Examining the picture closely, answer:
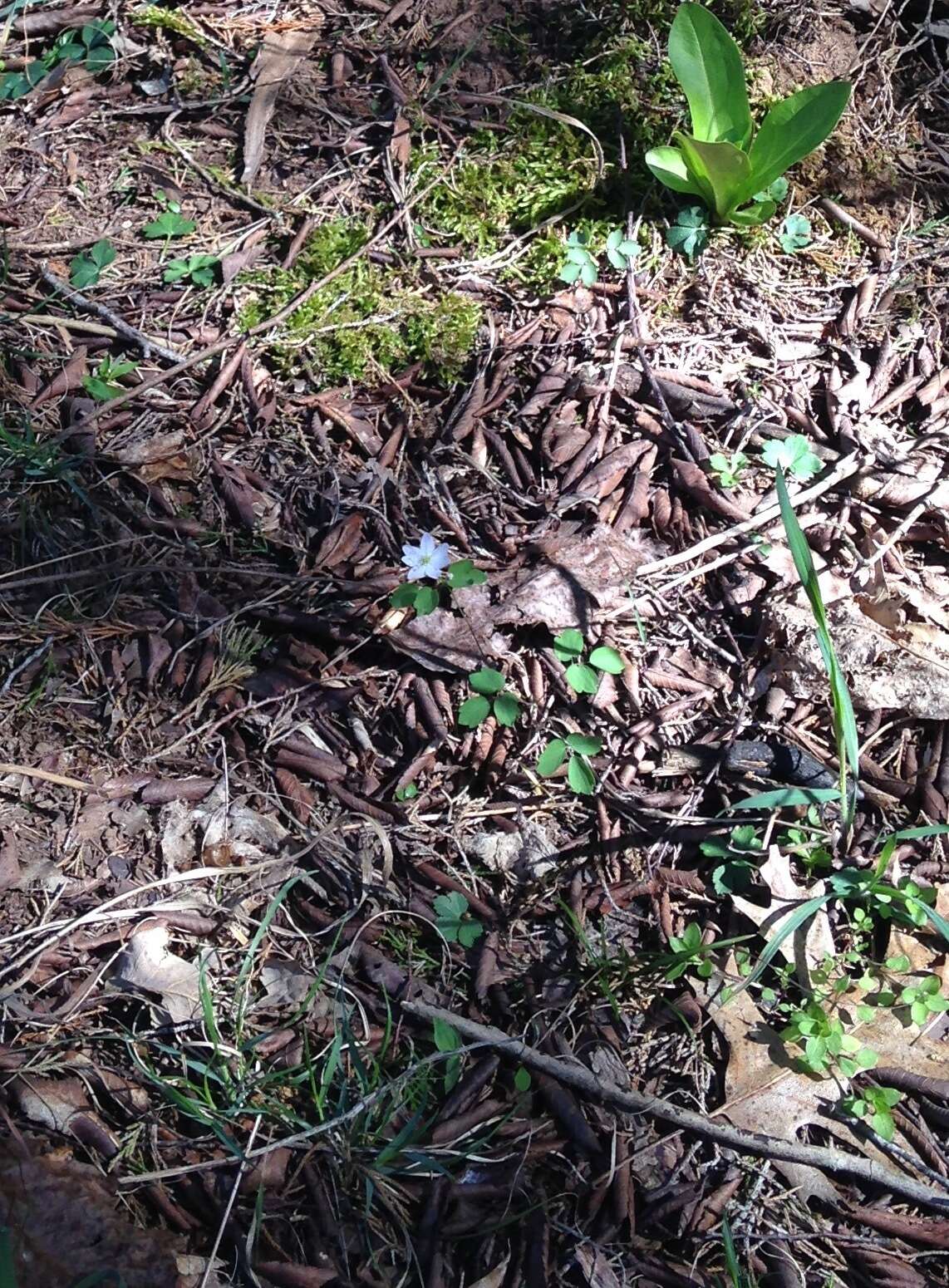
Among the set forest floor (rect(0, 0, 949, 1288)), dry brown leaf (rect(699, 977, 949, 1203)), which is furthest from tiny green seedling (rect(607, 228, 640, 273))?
dry brown leaf (rect(699, 977, 949, 1203))

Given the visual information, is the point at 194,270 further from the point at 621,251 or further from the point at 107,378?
the point at 621,251

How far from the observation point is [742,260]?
7.76ft

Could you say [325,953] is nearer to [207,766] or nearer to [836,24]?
[207,766]

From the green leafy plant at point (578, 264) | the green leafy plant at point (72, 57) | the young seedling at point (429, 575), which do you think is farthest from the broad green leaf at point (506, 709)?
the green leafy plant at point (72, 57)

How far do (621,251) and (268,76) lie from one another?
1.17 m

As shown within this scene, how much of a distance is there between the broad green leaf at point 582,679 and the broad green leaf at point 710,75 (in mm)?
1256

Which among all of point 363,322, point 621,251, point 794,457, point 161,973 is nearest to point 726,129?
point 621,251

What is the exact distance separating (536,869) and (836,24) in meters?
2.36

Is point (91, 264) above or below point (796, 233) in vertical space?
below

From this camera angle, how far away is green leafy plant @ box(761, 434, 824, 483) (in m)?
2.10

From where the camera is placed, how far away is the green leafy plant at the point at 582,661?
74.8 inches

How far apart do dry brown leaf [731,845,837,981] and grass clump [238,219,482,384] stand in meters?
1.29

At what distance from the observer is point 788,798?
5.90 ft

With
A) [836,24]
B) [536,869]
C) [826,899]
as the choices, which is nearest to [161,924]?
[536,869]
